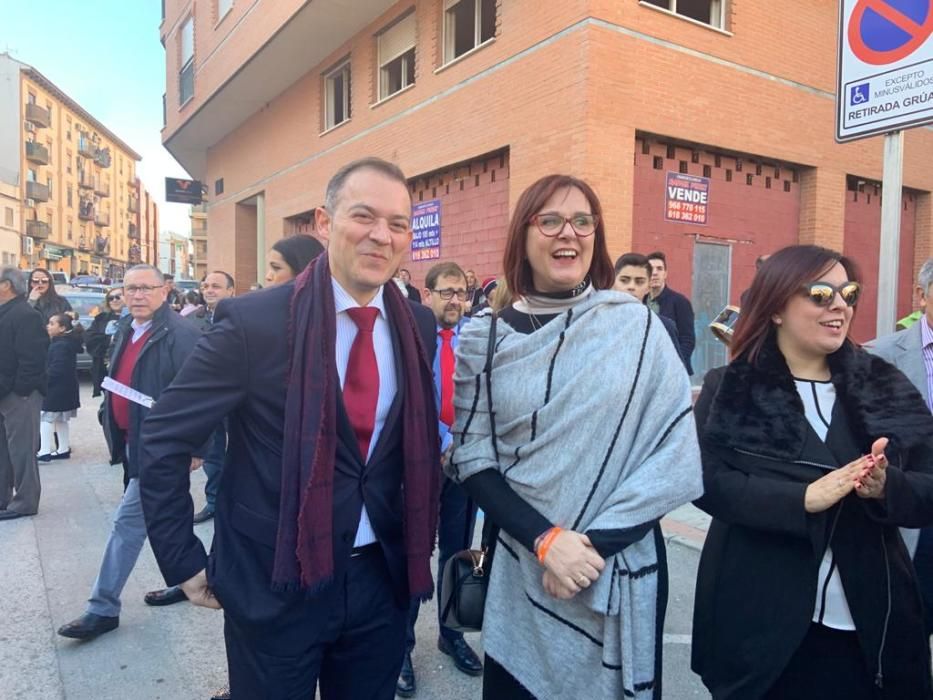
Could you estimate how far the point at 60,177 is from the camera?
5778cm

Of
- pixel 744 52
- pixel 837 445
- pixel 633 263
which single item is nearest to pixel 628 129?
pixel 744 52

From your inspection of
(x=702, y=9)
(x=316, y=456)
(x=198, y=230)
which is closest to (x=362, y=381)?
(x=316, y=456)

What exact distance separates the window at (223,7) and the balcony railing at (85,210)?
52.4 meters

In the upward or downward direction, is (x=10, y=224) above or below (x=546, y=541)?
above

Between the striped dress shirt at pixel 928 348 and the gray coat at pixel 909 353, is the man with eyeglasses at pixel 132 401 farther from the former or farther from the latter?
the striped dress shirt at pixel 928 348

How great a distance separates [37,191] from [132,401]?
58.3 meters

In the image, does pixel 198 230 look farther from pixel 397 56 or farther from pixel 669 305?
pixel 669 305

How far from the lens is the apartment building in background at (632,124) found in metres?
8.41

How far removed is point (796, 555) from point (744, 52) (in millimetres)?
9592

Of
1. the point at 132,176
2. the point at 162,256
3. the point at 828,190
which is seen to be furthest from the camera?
the point at 162,256

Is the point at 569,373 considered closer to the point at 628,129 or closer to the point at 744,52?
the point at 628,129

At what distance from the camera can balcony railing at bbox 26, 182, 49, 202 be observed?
165 ft

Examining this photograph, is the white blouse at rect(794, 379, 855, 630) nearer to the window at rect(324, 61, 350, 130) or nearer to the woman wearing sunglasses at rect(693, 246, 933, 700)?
the woman wearing sunglasses at rect(693, 246, 933, 700)

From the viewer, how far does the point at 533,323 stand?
190cm
